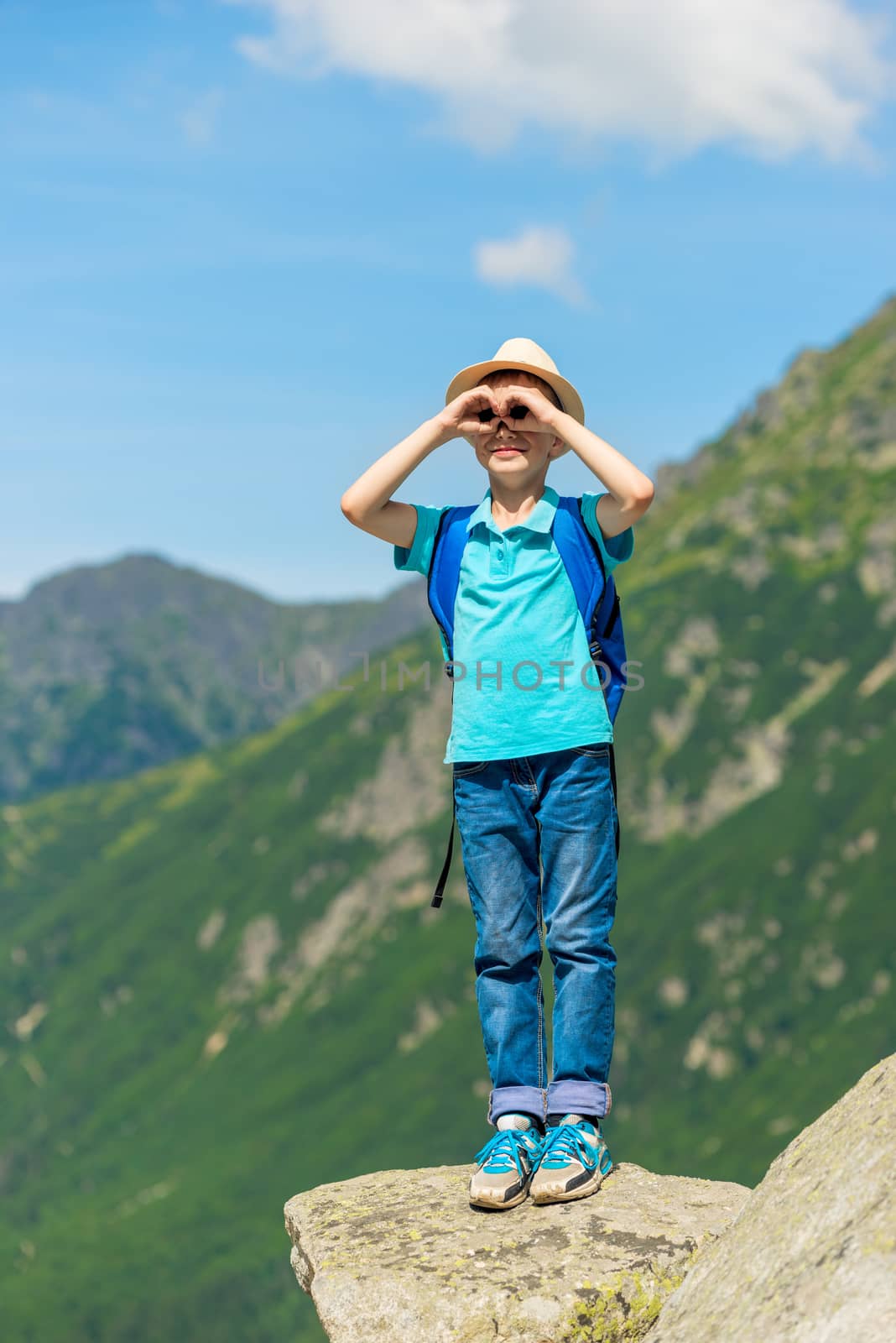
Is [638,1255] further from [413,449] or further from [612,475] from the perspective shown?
[413,449]

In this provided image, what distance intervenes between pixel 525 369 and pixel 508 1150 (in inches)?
238

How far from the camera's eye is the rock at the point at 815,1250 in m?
6.52

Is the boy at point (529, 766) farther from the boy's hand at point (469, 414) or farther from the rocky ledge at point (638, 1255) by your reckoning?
the rocky ledge at point (638, 1255)

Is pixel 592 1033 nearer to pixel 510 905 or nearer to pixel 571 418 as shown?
pixel 510 905

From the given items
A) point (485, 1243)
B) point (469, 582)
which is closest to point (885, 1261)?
point (485, 1243)

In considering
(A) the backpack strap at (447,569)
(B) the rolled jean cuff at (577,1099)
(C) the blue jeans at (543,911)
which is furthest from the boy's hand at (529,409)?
(B) the rolled jean cuff at (577,1099)

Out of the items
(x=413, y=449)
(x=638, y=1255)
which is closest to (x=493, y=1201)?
(x=638, y=1255)

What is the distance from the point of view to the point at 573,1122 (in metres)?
10.5

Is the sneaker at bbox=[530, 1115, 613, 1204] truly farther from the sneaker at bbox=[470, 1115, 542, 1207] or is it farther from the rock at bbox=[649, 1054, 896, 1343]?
the rock at bbox=[649, 1054, 896, 1343]

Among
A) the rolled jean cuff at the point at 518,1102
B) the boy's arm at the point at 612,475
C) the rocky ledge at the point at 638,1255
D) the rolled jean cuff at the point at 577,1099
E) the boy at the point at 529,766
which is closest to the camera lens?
the rocky ledge at the point at 638,1255

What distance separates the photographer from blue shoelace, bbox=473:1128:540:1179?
33.5 ft

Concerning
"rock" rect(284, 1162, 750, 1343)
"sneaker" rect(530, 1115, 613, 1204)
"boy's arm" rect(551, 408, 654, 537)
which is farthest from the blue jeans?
"boy's arm" rect(551, 408, 654, 537)

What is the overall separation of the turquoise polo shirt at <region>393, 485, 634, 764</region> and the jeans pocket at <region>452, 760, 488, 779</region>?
0.06 metres

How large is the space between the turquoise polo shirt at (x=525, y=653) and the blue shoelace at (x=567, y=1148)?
2.94 meters
